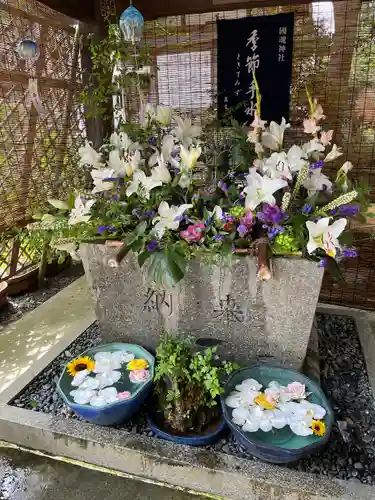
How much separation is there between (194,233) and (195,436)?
2.96ft

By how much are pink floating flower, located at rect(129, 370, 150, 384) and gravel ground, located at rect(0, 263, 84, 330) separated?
5.03 ft

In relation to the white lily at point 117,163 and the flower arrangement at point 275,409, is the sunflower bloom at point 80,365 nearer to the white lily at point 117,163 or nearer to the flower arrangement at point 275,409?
the flower arrangement at point 275,409

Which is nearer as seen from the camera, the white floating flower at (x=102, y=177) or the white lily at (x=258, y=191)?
the white lily at (x=258, y=191)

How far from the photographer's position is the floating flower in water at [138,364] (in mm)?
1901

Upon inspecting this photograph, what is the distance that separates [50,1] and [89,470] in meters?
3.25

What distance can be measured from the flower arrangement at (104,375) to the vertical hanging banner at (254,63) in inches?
88.2

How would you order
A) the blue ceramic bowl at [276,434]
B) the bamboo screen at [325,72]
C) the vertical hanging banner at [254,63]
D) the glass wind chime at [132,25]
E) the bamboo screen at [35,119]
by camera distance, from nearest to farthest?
the blue ceramic bowl at [276,434] < the glass wind chime at [132,25] < the bamboo screen at [35,119] < the bamboo screen at [325,72] < the vertical hanging banner at [254,63]

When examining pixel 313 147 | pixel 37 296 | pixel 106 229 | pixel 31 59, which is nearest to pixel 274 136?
pixel 313 147

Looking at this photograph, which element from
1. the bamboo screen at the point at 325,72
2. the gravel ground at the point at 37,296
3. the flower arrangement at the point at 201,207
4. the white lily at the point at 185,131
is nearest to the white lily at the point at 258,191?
the flower arrangement at the point at 201,207

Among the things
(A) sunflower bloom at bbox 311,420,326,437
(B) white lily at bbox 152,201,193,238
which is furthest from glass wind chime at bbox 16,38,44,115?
(A) sunflower bloom at bbox 311,420,326,437

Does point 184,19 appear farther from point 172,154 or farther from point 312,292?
point 312,292

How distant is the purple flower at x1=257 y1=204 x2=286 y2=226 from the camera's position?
1.65 metres

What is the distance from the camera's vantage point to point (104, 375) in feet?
6.17

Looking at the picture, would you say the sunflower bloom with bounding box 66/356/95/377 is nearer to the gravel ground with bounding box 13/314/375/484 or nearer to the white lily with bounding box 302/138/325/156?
the gravel ground with bounding box 13/314/375/484
